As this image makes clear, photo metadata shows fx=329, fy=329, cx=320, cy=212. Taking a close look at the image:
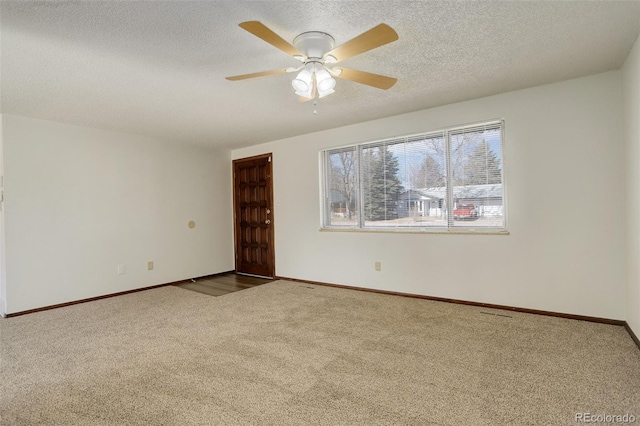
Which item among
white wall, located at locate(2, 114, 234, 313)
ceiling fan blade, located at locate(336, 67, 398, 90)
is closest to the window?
ceiling fan blade, located at locate(336, 67, 398, 90)

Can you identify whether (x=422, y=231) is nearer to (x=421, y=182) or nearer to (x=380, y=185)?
(x=421, y=182)

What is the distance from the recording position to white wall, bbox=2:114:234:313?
3.80m

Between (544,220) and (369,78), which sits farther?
(544,220)

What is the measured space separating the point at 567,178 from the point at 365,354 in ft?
8.36

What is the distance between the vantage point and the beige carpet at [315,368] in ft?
6.01

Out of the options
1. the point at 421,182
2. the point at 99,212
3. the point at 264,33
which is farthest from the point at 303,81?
the point at 99,212

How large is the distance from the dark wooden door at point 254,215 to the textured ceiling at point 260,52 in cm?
196

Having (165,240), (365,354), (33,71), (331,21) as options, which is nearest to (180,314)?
(165,240)

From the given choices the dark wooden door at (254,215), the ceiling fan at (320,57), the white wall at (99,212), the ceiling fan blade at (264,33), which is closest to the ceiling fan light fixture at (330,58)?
the ceiling fan at (320,57)

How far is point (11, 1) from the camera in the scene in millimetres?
1760

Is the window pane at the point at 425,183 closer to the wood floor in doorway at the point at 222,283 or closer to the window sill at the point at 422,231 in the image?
the window sill at the point at 422,231

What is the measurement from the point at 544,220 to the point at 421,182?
1.33 m

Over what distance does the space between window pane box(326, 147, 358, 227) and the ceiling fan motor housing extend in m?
2.47

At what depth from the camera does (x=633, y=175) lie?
2578 millimetres
